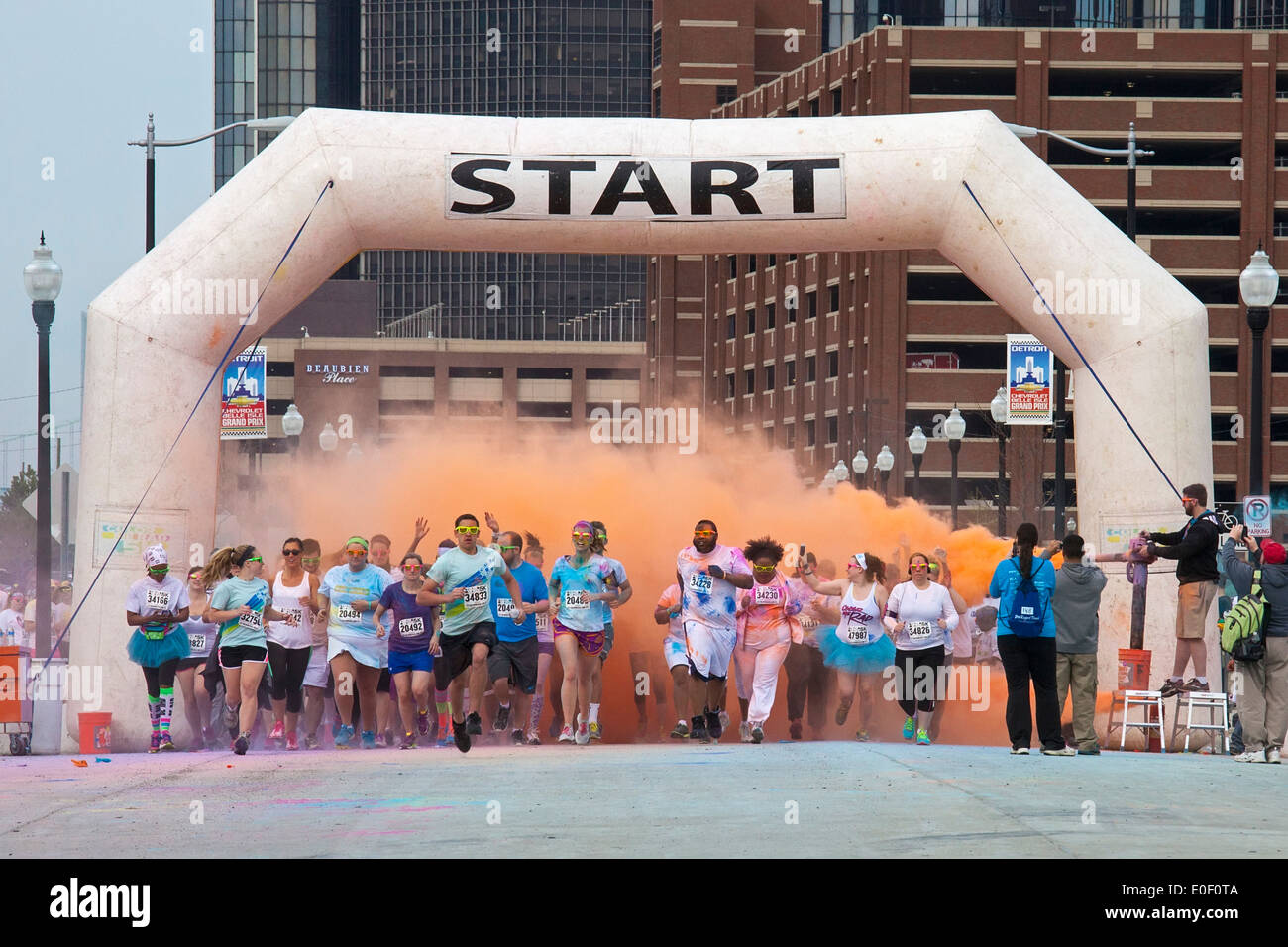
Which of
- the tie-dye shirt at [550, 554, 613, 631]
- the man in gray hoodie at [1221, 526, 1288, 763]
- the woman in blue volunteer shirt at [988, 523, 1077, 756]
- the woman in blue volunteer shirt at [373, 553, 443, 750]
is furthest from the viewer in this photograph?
Answer: the tie-dye shirt at [550, 554, 613, 631]

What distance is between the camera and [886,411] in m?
72.1

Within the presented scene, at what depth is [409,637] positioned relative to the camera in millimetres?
14930

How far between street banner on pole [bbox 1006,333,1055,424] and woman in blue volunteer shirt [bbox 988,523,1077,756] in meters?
13.4

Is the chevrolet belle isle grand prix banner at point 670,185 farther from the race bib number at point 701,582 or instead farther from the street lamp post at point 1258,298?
the street lamp post at point 1258,298

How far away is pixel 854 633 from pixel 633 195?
4083mm

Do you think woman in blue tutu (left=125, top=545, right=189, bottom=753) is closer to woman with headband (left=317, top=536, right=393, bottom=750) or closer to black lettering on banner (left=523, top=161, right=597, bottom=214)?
woman with headband (left=317, top=536, right=393, bottom=750)

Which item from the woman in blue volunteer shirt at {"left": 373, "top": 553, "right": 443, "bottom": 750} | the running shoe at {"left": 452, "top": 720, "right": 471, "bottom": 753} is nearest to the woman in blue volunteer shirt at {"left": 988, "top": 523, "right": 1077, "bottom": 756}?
the running shoe at {"left": 452, "top": 720, "right": 471, "bottom": 753}

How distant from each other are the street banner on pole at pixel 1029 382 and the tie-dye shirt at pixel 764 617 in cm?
1221

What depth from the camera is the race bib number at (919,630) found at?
15.5m

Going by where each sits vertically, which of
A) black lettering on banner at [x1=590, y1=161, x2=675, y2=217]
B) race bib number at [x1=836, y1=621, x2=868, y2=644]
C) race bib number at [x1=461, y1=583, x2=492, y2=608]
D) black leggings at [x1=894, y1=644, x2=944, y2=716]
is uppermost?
black lettering on banner at [x1=590, y1=161, x2=675, y2=217]

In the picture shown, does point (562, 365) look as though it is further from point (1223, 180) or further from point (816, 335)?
point (1223, 180)

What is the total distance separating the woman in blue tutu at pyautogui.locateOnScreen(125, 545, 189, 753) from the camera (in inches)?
597

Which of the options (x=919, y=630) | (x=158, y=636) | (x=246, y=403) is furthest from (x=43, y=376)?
(x=919, y=630)

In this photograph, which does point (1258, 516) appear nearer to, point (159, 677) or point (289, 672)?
point (289, 672)
